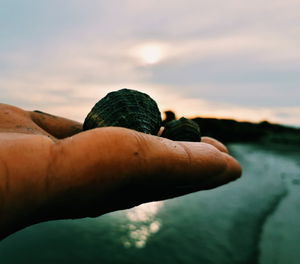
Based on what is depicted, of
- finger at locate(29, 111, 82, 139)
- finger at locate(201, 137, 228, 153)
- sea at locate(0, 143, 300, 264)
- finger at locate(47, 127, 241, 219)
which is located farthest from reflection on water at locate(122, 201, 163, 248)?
finger at locate(47, 127, 241, 219)

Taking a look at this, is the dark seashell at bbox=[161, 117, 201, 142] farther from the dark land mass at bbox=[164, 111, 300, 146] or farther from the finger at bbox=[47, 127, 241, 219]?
the dark land mass at bbox=[164, 111, 300, 146]

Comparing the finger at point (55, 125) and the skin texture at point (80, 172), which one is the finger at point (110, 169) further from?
the finger at point (55, 125)

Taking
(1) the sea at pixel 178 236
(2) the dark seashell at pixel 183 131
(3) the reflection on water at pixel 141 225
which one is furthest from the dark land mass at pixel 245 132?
(2) the dark seashell at pixel 183 131

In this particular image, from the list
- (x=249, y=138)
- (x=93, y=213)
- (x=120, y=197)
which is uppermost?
(x=120, y=197)

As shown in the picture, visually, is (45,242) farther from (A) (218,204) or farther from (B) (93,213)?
(A) (218,204)

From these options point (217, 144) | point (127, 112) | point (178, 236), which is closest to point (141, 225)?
point (178, 236)

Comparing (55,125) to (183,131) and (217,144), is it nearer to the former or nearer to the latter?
(183,131)

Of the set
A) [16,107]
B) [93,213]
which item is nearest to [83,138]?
[93,213]
